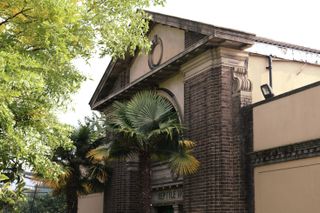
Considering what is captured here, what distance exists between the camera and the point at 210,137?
590 inches

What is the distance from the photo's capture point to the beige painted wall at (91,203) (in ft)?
77.0

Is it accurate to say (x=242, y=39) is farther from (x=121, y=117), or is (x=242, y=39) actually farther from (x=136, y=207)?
(x=136, y=207)

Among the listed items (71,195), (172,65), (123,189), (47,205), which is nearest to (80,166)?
(71,195)

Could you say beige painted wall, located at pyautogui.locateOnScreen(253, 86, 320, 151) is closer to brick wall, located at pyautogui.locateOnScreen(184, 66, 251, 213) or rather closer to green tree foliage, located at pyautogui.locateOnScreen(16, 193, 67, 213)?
brick wall, located at pyautogui.locateOnScreen(184, 66, 251, 213)

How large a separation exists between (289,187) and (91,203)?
Answer: 546 inches

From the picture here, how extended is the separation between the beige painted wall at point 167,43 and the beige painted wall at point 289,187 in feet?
18.8

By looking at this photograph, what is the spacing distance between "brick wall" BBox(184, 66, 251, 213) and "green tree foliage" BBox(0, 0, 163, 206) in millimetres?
4706

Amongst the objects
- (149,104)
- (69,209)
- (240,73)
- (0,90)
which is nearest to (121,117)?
(149,104)

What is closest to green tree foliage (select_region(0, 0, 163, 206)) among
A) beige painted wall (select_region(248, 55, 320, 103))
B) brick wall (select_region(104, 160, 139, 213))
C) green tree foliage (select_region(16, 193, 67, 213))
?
beige painted wall (select_region(248, 55, 320, 103))

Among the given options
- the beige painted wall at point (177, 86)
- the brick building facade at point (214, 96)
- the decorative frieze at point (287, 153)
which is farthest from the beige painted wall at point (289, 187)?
the beige painted wall at point (177, 86)

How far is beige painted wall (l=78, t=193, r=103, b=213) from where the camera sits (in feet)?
77.0

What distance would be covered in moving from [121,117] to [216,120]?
110 inches

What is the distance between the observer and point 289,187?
12.6m

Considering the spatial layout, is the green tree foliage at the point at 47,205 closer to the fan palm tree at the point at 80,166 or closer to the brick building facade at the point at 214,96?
the fan palm tree at the point at 80,166
